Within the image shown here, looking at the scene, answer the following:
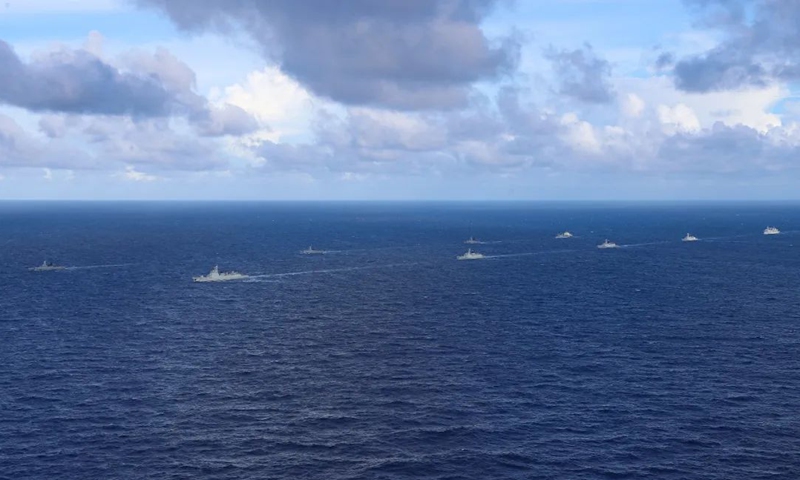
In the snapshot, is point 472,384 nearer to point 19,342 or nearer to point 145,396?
point 145,396

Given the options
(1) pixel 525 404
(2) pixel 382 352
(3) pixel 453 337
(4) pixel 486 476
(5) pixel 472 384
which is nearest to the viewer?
(4) pixel 486 476

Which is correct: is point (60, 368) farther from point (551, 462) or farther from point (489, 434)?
point (551, 462)

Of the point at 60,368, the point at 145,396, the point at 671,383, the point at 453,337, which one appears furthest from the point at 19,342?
the point at 671,383

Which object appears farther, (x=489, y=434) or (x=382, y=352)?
(x=382, y=352)

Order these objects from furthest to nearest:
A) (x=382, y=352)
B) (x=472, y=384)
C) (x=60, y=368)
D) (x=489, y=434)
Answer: (x=382, y=352), (x=60, y=368), (x=472, y=384), (x=489, y=434)

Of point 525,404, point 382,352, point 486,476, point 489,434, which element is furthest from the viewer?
point 382,352

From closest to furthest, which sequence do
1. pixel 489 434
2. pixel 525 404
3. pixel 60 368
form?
pixel 489 434 → pixel 525 404 → pixel 60 368

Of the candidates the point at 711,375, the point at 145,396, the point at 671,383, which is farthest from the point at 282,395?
the point at 711,375

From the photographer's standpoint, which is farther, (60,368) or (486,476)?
(60,368)
